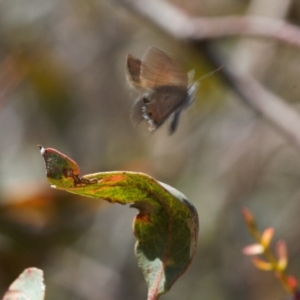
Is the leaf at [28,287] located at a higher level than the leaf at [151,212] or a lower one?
lower

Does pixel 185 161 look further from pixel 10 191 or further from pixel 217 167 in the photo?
pixel 10 191

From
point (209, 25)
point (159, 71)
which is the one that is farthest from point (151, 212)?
point (209, 25)

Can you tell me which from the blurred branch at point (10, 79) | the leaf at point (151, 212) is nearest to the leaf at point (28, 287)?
the leaf at point (151, 212)

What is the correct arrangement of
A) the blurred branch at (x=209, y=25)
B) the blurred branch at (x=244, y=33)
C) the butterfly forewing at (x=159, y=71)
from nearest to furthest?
the butterfly forewing at (x=159, y=71)
the blurred branch at (x=209, y=25)
the blurred branch at (x=244, y=33)

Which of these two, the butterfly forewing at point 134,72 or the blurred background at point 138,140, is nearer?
the butterfly forewing at point 134,72

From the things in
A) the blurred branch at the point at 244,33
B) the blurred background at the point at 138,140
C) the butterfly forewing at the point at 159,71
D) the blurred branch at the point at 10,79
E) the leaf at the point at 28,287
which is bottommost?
the blurred background at the point at 138,140

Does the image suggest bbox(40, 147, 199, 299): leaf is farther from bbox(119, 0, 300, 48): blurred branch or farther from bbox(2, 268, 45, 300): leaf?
bbox(119, 0, 300, 48): blurred branch

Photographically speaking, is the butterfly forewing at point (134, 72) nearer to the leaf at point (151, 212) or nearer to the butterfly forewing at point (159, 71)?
the butterfly forewing at point (159, 71)

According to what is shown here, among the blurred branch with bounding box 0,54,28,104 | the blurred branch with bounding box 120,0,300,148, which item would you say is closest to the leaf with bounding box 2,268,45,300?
the blurred branch with bounding box 0,54,28,104
